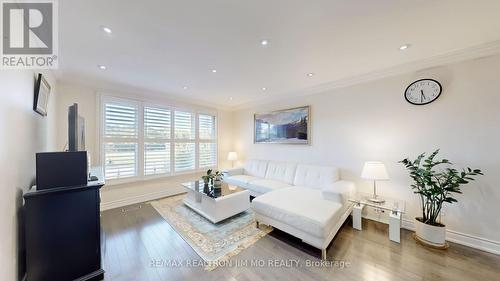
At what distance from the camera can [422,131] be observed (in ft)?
8.42

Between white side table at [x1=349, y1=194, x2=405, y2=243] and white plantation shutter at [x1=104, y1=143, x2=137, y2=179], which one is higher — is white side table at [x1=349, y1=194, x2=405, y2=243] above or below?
below

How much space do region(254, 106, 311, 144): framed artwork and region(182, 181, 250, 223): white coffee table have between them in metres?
1.72

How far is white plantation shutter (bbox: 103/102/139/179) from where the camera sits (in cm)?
347

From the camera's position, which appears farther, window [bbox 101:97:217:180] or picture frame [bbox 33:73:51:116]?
window [bbox 101:97:217:180]

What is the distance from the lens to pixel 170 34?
6.17 ft

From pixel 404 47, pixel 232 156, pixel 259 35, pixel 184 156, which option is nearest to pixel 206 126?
pixel 184 156

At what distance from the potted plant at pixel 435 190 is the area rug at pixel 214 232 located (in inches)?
80.1

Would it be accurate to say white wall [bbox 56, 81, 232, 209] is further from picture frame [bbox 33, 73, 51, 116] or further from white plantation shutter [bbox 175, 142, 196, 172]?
picture frame [bbox 33, 73, 51, 116]

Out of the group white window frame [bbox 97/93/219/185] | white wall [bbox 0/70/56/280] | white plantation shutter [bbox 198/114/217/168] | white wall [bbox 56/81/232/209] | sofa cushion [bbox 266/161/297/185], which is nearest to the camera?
white wall [bbox 0/70/56/280]

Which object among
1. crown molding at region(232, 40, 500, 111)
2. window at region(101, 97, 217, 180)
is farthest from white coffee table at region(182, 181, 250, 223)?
crown molding at region(232, 40, 500, 111)

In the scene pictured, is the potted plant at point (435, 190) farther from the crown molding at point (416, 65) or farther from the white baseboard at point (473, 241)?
the crown molding at point (416, 65)

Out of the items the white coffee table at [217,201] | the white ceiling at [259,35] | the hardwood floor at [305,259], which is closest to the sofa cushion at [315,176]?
the hardwood floor at [305,259]

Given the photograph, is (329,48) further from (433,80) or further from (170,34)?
(170,34)

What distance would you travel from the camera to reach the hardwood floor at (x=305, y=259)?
1750 mm
